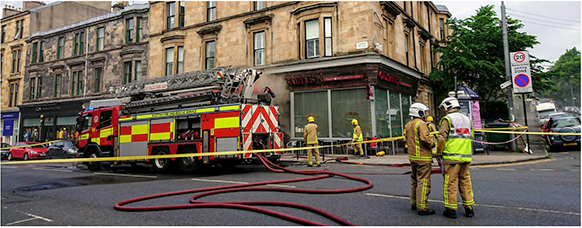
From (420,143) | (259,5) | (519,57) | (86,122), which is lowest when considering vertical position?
(420,143)

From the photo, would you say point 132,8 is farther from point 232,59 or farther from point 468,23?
point 468,23

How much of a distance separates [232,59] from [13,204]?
1490 centimetres

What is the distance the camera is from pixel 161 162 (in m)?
10.9

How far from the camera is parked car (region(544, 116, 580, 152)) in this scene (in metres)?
14.4

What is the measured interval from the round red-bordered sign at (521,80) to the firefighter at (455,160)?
1228 centimetres

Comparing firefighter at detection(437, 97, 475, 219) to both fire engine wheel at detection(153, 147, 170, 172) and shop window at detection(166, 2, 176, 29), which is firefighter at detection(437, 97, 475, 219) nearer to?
fire engine wheel at detection(153, 147, 170, 172)

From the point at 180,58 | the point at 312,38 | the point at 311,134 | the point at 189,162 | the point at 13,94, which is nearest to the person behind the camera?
the point at 189,162


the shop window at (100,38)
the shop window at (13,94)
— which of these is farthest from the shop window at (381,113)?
the shop window at (13,94)

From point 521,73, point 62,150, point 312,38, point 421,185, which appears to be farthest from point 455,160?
point 62,150

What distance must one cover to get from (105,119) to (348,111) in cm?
1092

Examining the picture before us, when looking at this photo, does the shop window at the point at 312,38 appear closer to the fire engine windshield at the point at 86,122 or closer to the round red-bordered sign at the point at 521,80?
the round red-bordered sign at the point at 521,80

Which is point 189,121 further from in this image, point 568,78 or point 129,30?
point 568,78

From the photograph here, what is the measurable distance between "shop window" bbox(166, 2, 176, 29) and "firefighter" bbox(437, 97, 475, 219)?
2228 centimetres

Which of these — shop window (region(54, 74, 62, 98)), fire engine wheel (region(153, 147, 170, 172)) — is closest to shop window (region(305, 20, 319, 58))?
fire engine wheel (region(153, 147, 170, 172))
